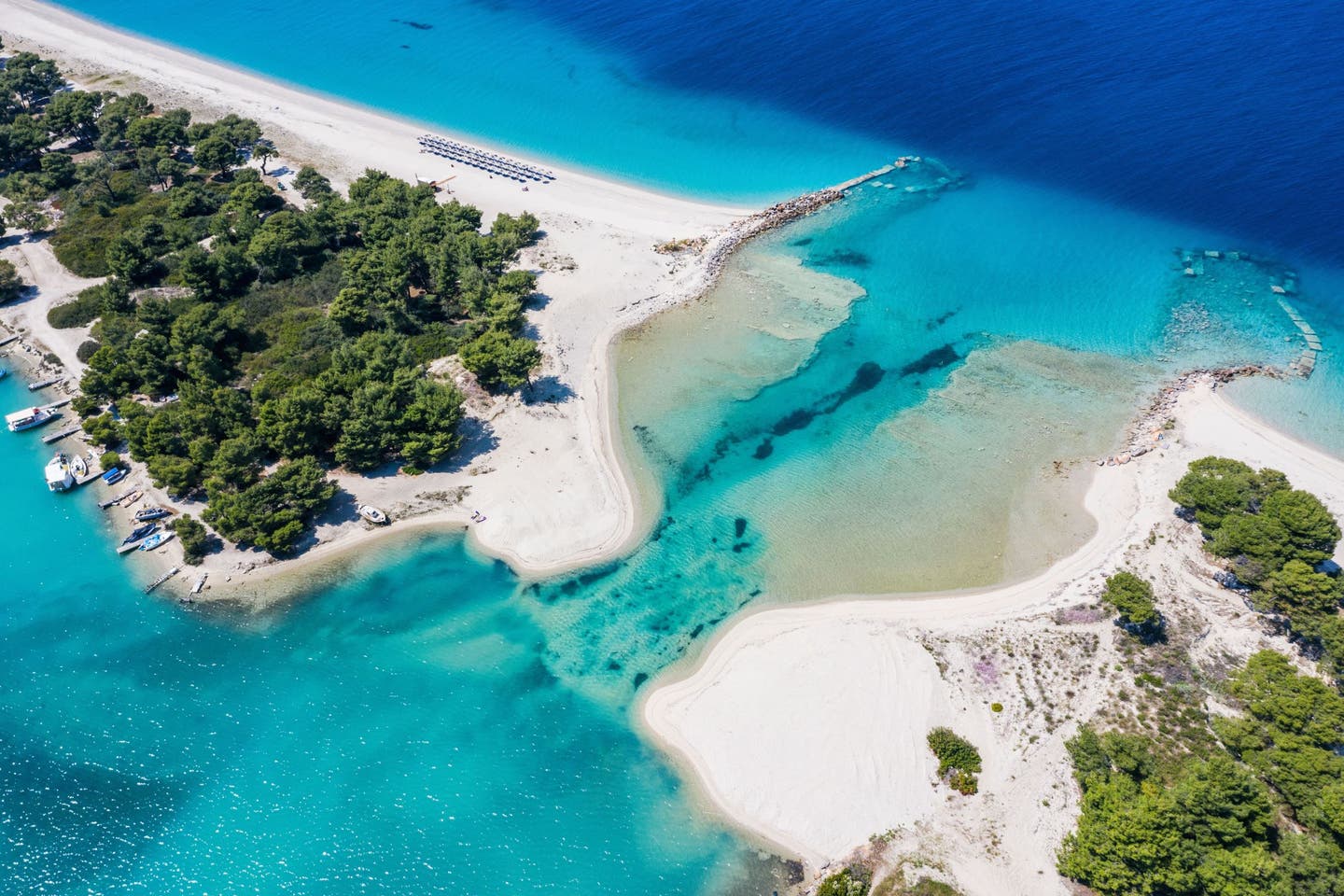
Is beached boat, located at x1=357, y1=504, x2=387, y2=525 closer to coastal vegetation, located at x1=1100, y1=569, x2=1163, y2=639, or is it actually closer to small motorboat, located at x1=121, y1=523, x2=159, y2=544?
small motorboat, located at x1=121, y1=523, x2=159, y2=544

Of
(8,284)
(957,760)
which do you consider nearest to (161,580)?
(8,284)

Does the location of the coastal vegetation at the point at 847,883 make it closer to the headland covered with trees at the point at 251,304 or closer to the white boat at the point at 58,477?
the headland covered with trees at the point at 251,304

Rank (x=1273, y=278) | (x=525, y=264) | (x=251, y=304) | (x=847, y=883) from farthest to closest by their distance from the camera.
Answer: (x=525, y=264) < (x=1273, y=278) < (x=251, y=304) < (x=847, y=883)

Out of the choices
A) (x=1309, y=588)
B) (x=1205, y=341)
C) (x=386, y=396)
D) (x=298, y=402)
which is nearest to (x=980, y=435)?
(x=1309, y=588)

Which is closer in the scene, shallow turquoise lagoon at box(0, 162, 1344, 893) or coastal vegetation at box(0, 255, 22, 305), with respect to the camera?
shallow turquoise lagoon at box(0, 162, 1344, 893)

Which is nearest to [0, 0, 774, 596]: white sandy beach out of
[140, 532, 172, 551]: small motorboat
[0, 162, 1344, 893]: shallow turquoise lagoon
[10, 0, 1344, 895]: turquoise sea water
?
[0, 162, 1344, 893]: shallow turquoise lagoon

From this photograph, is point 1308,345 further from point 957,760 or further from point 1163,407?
point 957,760
